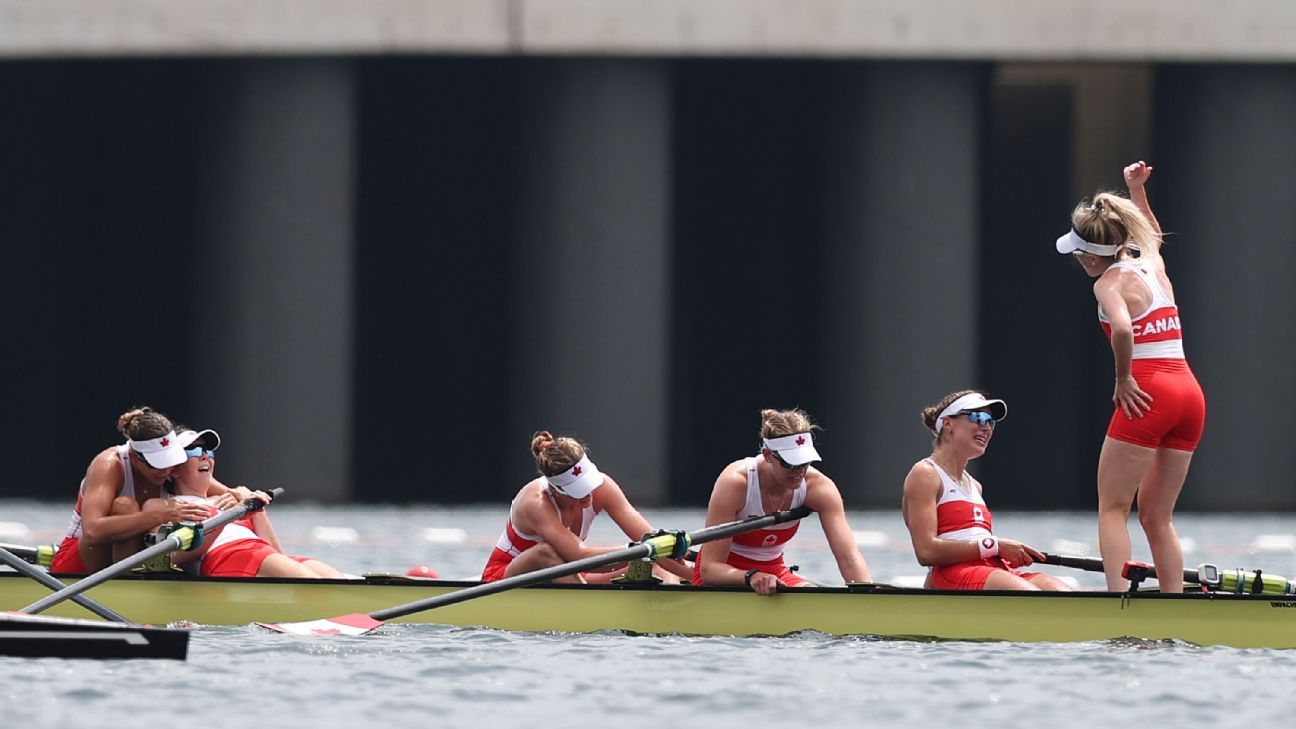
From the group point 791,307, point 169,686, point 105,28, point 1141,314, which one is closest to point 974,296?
point 791,307

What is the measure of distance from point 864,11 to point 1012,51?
55.6 inches

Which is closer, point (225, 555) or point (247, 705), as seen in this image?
point (247, 705)

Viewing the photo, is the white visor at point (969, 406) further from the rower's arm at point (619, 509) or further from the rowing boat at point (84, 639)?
the rowing boat at point (84, 639)

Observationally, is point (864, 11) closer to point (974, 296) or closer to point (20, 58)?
point (974, 296)

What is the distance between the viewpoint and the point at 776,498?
10117mm

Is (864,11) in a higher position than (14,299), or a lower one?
higher

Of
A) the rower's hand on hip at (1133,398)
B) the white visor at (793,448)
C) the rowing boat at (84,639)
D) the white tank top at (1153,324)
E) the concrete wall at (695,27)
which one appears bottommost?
the rowing boat at (84,639)

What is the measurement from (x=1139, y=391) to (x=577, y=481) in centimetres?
262

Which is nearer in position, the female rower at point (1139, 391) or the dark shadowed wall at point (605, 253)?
the female rower at point (1139, 391)

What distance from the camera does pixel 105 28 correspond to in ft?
66.9

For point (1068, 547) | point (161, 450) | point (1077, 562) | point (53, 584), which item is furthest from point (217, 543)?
point (1068, 547)

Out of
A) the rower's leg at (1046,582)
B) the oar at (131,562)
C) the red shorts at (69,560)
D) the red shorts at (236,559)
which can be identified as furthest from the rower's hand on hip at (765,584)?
the red shorts at (69,560)

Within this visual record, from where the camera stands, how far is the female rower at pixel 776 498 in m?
9.84

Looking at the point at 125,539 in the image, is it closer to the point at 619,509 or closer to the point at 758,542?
the point at 619,509
